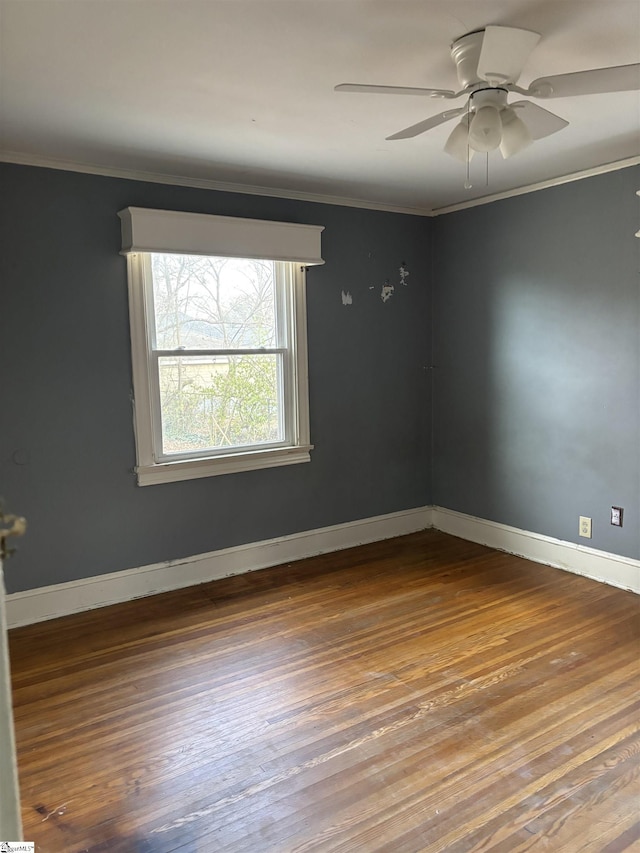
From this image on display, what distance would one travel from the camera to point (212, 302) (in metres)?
3.49

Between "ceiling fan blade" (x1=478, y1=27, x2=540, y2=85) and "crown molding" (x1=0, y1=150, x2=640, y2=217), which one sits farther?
"crown molding" (x1=0, y1=150, x2=640, y2=217)

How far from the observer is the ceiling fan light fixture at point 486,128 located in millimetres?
1924

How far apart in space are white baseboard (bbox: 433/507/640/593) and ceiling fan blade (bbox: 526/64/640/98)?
2467 millimetres

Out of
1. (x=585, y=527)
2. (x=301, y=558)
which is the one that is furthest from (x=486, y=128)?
(x=301, y=558)

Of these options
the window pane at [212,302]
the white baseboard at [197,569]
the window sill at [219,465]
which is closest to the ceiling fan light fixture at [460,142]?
the window pane at [212,302]

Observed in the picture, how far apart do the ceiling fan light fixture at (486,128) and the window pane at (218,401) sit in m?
2.00

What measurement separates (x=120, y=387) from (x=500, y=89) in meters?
2.25

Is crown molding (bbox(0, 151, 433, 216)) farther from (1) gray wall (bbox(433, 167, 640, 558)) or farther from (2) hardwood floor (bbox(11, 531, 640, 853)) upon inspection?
(2) hardwood floor (bbox(11, 531, 640, 853))

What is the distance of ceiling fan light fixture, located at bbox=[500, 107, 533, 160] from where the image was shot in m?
1.94

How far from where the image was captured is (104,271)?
10.3ft

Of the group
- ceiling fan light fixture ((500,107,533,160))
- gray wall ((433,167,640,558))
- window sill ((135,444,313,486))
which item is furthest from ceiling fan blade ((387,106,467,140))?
window sill ((135,444,313,486))

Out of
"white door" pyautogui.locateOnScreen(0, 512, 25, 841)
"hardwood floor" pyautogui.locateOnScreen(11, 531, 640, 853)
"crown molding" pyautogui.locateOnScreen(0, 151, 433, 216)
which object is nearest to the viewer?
"white door" pyautogui.locateOnScreen(0, 512, 25, 841)

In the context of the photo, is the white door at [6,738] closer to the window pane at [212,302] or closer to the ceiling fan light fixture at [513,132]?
the ceiling fan light fixture at [513,132]

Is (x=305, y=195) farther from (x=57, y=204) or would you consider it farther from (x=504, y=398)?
(x=504, y=398)
